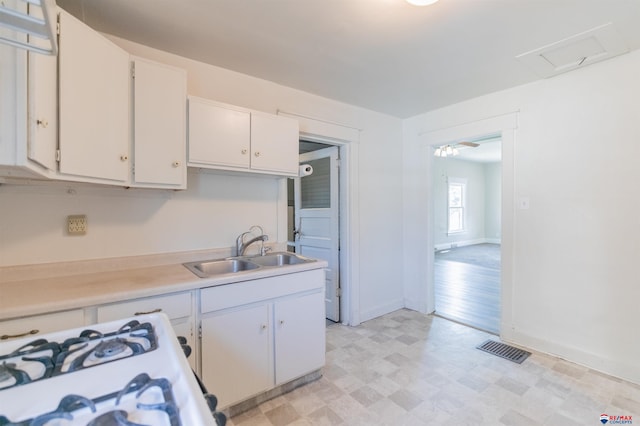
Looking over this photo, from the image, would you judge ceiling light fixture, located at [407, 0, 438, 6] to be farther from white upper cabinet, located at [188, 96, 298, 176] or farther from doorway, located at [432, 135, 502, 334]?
doorway, located at [432, 135, 502, 334]

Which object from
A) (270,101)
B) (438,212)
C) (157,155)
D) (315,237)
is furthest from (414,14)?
(438,212)

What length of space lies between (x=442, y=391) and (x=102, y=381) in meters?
2.13

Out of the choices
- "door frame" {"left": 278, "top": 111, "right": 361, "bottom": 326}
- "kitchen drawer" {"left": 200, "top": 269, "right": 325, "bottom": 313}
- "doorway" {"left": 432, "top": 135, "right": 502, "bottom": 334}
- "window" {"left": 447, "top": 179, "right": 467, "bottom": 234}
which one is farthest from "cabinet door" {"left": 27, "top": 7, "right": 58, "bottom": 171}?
"window" {"left": 447, "top": 179, "right": 467, "bottom": 234}

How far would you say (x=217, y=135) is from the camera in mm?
2043

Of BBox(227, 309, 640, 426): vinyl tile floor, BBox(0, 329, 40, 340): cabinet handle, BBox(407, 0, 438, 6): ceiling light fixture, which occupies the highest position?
BBox(407, 0, 438, 6): ceiling light fixture

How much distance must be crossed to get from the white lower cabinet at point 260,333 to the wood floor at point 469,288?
209cm

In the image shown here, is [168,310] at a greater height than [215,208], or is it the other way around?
[215,208]

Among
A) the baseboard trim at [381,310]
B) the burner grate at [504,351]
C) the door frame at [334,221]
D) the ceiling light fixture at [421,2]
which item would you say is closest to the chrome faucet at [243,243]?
the door frame at [334,221]

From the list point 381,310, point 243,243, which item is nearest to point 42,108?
point 243,243

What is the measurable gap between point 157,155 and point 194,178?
1.42 ft

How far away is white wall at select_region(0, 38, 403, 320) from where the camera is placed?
170 cm

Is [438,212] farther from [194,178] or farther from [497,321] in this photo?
[194,178]

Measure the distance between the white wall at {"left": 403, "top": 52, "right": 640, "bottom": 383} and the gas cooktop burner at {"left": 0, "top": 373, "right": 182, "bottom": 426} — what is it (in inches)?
121

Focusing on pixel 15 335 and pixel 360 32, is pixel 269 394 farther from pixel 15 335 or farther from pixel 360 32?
pixel 360 32
